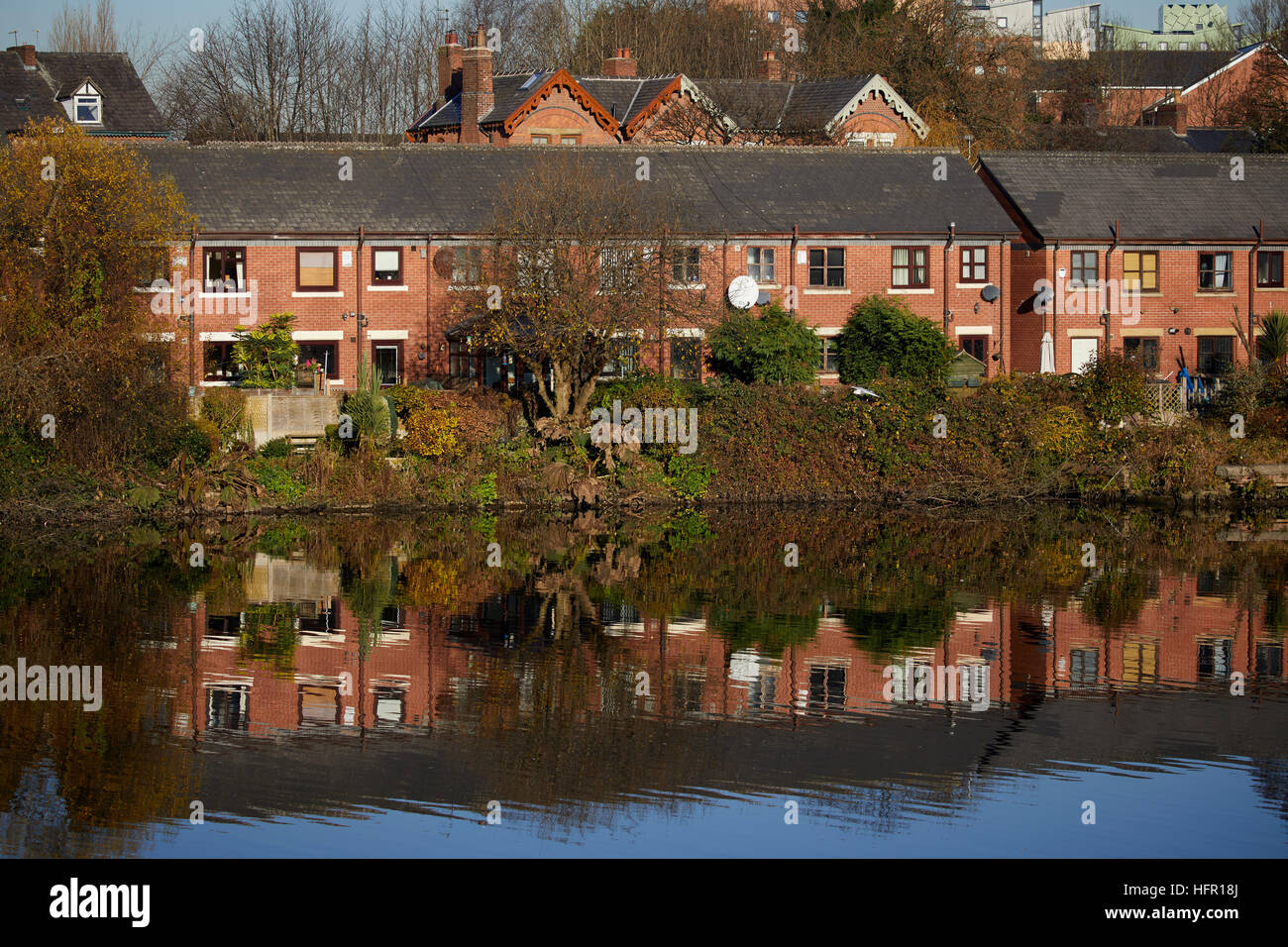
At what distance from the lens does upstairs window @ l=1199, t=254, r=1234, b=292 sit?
45.0 m

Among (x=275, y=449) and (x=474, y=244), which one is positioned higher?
(x=474, y=244)

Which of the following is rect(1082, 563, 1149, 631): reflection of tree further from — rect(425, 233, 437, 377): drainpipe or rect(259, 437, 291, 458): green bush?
rect(425, 233, 437, 377): drainpipe

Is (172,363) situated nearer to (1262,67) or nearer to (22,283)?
(22,283)

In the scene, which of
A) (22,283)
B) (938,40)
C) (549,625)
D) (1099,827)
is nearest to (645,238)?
(22,283)

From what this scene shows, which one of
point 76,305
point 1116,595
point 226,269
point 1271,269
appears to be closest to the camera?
point 1116,595

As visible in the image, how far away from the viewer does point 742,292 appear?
40469 mm

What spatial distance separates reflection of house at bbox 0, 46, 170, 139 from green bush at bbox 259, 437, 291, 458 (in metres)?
26.2

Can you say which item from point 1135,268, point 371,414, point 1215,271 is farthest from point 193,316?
point 1215,271

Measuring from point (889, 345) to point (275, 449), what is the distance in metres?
16.0

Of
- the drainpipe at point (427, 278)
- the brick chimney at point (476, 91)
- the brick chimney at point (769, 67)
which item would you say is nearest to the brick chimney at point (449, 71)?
the brick chimney at point (476, 91)

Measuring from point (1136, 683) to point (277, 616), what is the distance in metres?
11.6

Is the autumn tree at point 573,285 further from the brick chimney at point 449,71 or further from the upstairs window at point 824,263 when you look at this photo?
the brick chimney at point 449,71

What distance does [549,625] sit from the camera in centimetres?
2156

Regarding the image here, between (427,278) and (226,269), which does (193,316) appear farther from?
(427,278)
